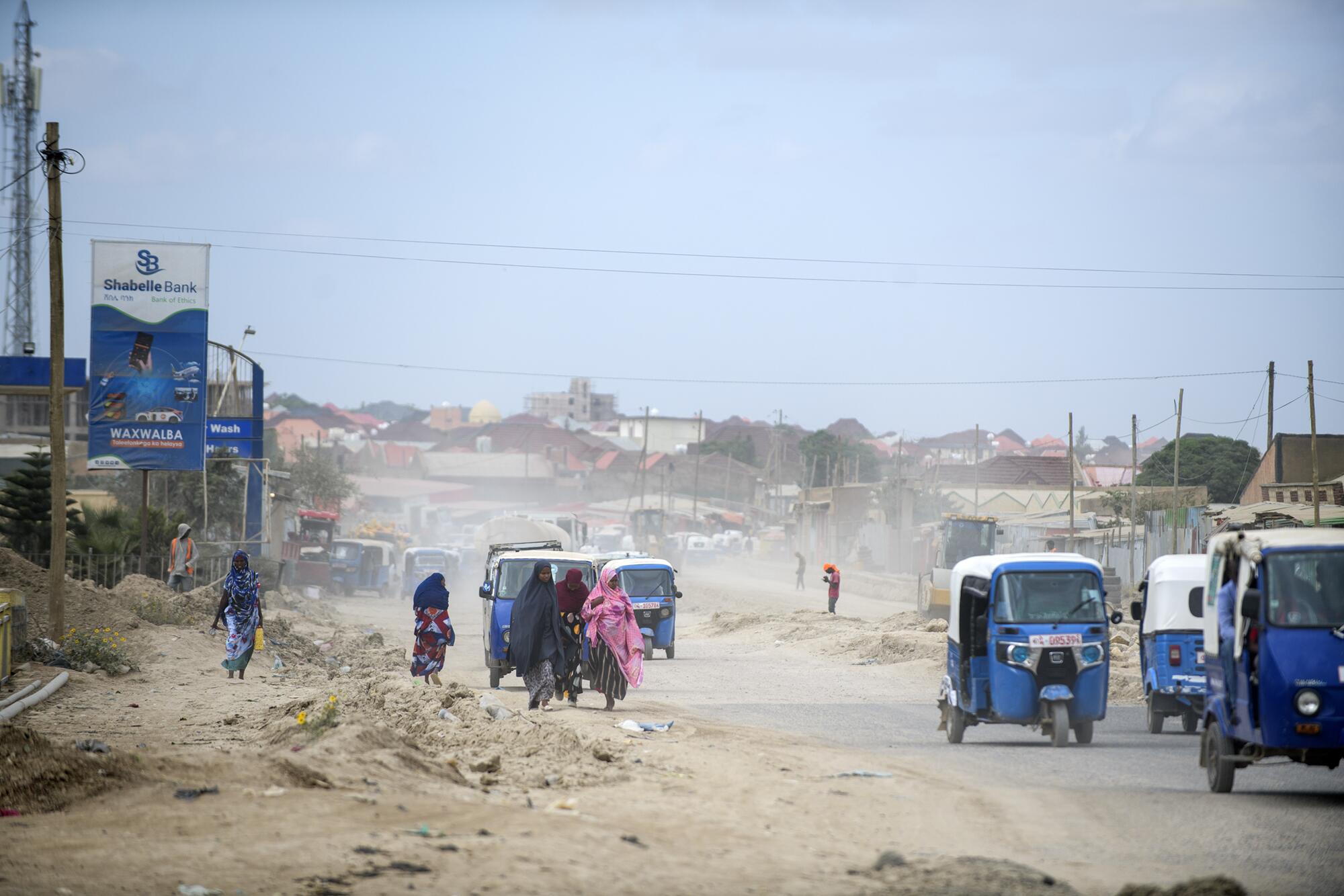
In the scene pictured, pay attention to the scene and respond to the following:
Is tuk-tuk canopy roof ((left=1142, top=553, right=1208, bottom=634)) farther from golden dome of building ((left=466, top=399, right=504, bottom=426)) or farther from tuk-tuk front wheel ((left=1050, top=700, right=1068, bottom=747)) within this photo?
golden dome of building ((left=466, top=399, right=504, bottom=426))

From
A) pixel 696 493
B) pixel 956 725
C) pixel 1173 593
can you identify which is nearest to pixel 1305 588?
pixel 956 725

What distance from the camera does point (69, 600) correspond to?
2275cm

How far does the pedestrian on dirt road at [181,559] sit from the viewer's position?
26781 mm

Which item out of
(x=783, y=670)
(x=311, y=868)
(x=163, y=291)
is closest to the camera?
(x=311, y=868)

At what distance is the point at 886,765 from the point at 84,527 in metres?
25.9

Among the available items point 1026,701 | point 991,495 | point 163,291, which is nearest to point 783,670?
point 1026,701

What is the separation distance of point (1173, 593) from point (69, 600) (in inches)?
701

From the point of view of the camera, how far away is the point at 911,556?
6944 cm

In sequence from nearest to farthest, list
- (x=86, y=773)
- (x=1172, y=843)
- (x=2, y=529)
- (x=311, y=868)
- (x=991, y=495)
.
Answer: (x=311, y=868) < (x=1172, y=843) < (x=86, y=773) < (x=2, y=529) < (x=991, y=495)

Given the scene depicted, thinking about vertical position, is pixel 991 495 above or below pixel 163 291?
below

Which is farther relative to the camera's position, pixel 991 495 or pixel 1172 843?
pixel 991 495

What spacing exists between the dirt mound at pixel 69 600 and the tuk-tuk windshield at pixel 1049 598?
15.3 metres

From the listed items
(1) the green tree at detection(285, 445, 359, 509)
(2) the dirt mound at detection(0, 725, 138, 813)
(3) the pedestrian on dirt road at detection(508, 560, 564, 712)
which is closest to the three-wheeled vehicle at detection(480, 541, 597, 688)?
(3) the pedestrian on dirt road at detection(508, 560, 564, 712)

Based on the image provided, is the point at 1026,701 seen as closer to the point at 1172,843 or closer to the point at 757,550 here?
the point at 1172,843
